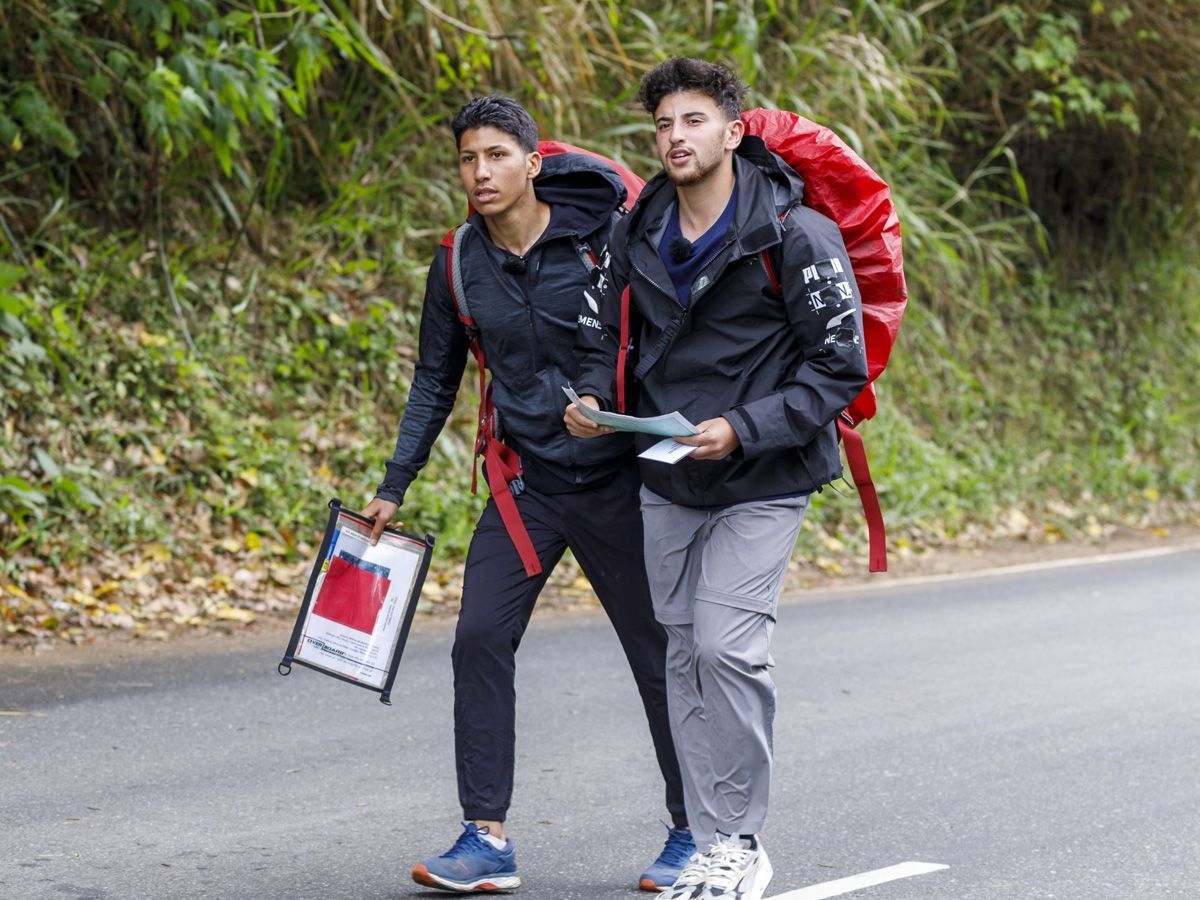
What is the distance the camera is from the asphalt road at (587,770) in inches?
183

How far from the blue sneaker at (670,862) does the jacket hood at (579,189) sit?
5.75ft

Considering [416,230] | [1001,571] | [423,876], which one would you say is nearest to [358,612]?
[423,876]

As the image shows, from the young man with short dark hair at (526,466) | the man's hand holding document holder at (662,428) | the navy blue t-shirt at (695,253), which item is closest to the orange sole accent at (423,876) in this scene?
the young man with short dark hair at (526,466)

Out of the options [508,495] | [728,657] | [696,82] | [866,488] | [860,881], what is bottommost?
[860,881]

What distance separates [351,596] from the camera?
183 inches

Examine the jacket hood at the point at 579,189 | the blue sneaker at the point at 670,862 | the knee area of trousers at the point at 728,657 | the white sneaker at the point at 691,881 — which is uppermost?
the jacket hood at the point at 579,189

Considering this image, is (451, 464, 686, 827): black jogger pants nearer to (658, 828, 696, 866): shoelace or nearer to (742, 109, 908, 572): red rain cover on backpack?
(658, 828, 696, 866): shoelace

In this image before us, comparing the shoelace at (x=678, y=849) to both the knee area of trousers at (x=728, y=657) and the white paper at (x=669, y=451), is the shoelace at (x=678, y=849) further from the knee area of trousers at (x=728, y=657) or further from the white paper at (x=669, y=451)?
the white paper at (x=669, y=451)

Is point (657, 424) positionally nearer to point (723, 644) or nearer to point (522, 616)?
point (723, 644)

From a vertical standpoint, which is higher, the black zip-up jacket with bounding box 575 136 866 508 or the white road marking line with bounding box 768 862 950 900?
the black zip-up jacket with bounding box 575 136 866 508

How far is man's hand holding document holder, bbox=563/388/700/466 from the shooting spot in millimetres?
3859

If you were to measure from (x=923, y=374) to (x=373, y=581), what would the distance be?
1084 cm

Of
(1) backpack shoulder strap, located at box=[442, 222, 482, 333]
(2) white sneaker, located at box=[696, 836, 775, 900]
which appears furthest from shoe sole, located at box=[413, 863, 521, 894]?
(1) backpack shoulder strap, located at box=[442, 222, 482, 333]

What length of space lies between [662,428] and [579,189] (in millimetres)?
1068
